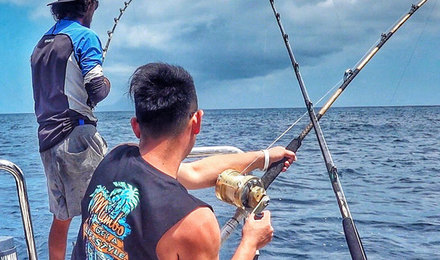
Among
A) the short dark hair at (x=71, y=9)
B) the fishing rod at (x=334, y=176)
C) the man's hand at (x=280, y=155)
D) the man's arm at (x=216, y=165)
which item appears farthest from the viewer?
the short dark hair at (x=71, y=9)

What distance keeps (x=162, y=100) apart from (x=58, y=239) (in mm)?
1756

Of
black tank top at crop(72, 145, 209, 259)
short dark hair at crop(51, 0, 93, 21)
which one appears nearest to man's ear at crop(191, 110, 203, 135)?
black tank top at crop(72, 145, 209, 259)

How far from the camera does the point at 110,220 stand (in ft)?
5.68

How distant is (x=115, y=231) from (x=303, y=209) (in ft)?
20.8

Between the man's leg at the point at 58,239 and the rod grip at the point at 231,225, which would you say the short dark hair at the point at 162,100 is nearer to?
the rod grip at the point at 231,225

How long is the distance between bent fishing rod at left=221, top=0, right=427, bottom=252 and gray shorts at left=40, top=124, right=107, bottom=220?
3.31 feet

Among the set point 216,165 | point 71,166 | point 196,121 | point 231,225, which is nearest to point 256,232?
point 231,225

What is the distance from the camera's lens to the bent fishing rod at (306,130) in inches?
87.5

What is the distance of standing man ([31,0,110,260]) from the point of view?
3002 mm

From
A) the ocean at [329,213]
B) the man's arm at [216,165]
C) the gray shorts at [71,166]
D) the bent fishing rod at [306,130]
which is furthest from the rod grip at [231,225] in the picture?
the ocean at [329,213]

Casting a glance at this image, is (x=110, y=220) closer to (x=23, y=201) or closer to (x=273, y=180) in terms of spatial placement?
(x=23, y=201)

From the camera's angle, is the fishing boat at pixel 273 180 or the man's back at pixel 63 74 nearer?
the fishing boat at pixel 273 180

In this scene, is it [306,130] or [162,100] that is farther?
[306,130]

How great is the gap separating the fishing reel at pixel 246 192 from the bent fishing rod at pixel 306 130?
0.06m
